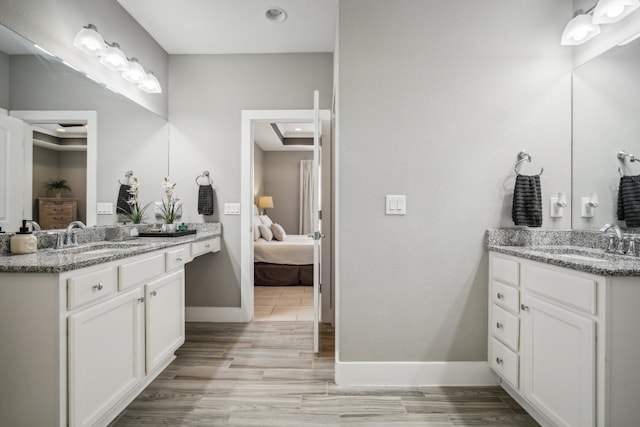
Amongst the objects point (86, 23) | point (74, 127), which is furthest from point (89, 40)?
point (74, 127)

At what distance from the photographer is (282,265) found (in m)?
4.71

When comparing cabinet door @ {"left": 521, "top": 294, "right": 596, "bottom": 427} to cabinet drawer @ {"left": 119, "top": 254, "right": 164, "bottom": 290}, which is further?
cabinet drawer @ {"left": 119, "top": 254, "right": 164, "bottom": 290}

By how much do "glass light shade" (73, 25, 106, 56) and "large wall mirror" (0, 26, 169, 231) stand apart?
0.18 meters

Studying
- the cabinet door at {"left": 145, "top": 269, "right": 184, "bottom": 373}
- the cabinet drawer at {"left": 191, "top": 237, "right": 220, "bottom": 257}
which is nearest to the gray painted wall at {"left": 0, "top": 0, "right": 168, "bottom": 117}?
the cabinet drawer at {"left": 191, "top": 237, "right": 220, "bottom": 257}

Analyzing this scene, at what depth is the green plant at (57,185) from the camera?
6.43ft

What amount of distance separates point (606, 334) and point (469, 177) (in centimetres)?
109

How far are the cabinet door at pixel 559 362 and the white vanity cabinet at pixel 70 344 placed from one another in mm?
2124

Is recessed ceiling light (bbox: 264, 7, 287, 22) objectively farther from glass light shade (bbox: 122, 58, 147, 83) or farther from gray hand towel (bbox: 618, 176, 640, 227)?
gray hand towel (bbox: 618, 176, 640, 227)

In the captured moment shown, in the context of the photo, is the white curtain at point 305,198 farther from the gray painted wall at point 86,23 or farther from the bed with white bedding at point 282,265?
the gray painted wall at point 86,23

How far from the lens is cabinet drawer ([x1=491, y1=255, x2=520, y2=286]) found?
1824 millimetres

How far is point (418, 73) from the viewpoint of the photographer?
209cm

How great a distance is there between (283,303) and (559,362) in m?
2.85

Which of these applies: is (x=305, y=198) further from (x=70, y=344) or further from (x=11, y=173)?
(x=70, y=344)

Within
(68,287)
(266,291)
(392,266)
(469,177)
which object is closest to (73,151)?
(68,287)
